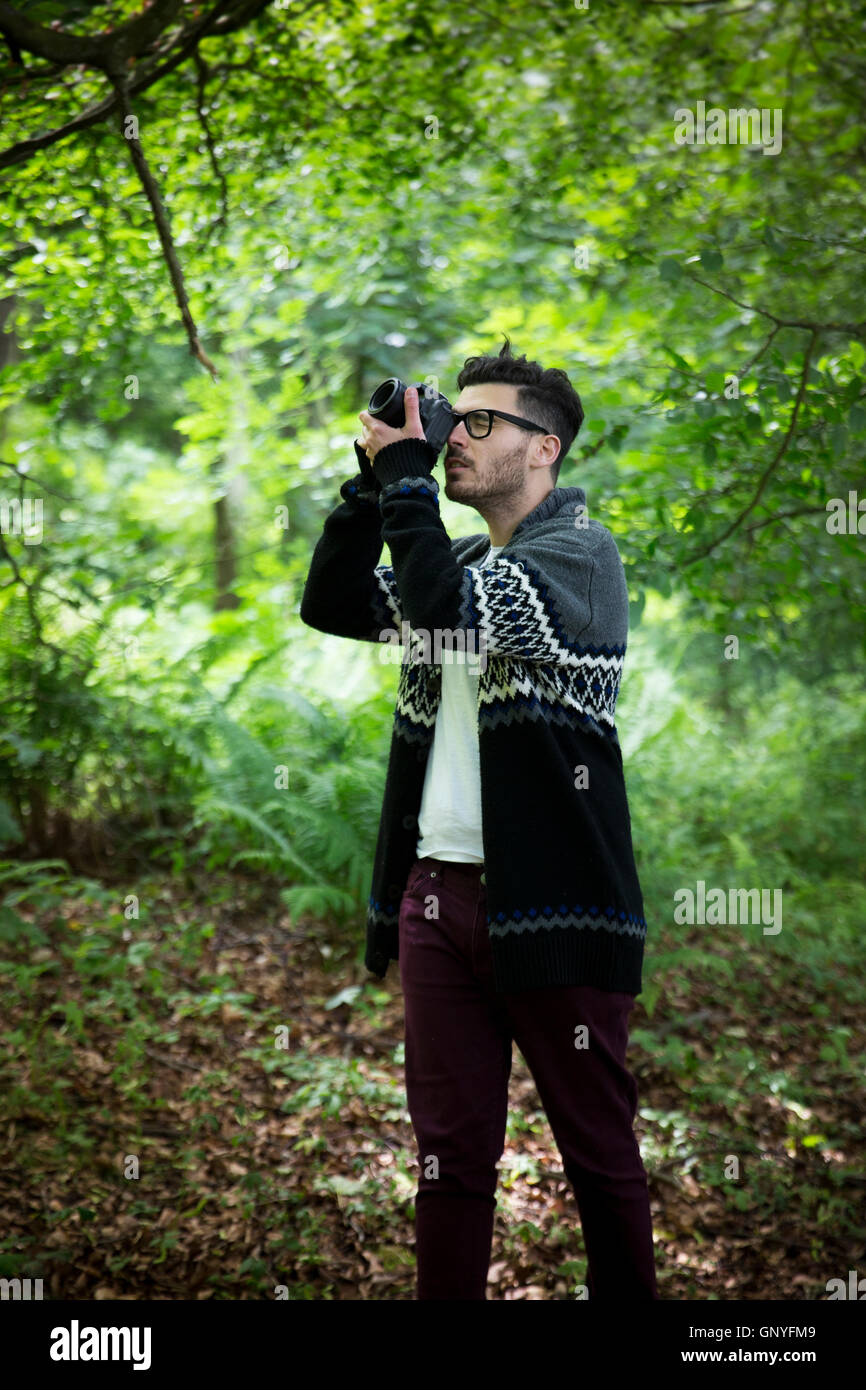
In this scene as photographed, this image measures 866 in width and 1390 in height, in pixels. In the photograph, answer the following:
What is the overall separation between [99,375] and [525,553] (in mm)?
3744

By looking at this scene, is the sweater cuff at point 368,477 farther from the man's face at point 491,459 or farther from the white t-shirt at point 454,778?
the white t-shirt at point 454,778

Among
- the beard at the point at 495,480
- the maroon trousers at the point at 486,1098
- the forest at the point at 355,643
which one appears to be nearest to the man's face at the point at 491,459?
the beard at the point at 495,480

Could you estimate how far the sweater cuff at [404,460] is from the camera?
1920 millimetres

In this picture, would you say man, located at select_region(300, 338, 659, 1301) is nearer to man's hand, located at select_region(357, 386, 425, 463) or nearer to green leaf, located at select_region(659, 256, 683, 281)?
man's hand, located at select_region(357, 386, 425, 463)

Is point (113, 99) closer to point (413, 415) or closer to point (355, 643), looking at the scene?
point (413, 415)

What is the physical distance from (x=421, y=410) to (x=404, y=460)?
0.14 m

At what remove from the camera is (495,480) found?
2.10 m

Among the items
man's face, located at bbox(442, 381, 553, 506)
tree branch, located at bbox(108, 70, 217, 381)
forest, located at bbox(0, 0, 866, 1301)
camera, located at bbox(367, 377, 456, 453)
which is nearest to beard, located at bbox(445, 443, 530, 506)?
man's face, located at bbox(442, 381, 553, 506)

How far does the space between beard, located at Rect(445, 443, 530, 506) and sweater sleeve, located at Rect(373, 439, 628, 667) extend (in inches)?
7.1

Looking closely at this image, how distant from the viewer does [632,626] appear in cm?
317

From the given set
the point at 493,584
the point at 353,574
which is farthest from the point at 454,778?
the point at 353,574

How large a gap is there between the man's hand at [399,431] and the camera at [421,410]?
0.04 ft

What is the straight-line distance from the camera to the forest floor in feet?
8.71
